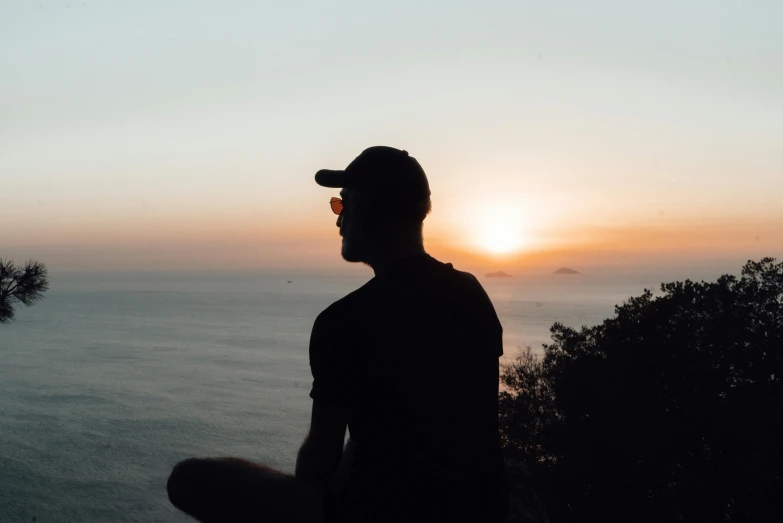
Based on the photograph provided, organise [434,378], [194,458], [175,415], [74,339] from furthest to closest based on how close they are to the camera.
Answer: [74,339] < [175,415] < [434,378] < [194,458]

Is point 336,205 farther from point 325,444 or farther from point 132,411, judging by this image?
point 132,411

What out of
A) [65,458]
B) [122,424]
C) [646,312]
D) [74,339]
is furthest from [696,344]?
[74,339]

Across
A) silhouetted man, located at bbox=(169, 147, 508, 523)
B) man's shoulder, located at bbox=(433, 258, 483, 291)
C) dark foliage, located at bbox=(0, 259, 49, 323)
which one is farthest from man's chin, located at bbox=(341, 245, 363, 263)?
dark foliage, located at bbox=(0, 259, 49, 323)

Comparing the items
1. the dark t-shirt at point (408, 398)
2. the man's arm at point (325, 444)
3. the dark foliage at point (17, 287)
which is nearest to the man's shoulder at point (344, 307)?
the dark t-shirt at point (408, 398)

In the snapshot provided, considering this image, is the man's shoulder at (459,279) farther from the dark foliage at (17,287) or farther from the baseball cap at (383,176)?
the dark foliage at (17,287)

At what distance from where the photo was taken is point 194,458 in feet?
5.09

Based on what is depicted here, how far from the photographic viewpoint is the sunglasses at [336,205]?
213 centimetres

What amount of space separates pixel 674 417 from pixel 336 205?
19.5m

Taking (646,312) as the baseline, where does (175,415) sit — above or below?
below

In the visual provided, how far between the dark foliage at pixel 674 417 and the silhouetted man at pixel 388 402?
16.5 m

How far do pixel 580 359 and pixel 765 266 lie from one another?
7058 millimetres

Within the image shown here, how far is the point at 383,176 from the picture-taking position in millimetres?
1952

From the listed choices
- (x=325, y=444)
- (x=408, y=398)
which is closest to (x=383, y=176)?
(x=408, y=398)

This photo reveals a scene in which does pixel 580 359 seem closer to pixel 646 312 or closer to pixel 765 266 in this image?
pixel 646 312
